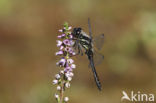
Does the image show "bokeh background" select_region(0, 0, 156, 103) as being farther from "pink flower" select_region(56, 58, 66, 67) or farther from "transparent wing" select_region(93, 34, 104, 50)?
"pink flower" select_region(56, 58, 66, 67)

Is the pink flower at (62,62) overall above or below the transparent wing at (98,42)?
below

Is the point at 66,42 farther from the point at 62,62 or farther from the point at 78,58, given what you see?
the point at 78,58

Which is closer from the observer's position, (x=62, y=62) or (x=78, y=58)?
(x=62, y=62)

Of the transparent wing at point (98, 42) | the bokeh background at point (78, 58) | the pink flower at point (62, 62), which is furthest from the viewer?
the bokeh background at point (78, 58)

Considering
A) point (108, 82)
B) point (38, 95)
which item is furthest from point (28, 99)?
point (108, 82)

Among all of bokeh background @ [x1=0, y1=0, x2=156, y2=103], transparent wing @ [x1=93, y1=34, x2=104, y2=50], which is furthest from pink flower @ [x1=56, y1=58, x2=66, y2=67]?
bokeh background @ [x1=0, y1=0, x2=156, y2=103]

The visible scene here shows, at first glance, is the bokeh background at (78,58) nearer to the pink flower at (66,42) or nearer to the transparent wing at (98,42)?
the transparent wing at (98,42)

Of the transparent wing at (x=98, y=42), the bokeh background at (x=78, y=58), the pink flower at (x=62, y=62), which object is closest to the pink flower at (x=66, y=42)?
the pink flower at (x=62, y=62)

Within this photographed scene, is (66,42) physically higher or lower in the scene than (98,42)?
lower

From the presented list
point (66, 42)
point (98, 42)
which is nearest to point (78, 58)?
point (98, 42)
